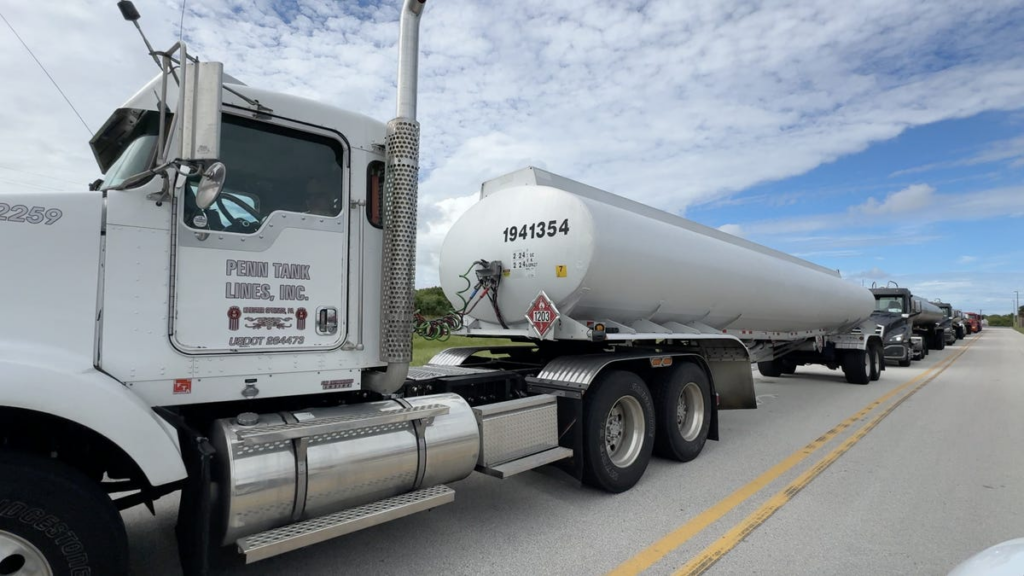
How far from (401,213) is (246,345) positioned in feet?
4.08

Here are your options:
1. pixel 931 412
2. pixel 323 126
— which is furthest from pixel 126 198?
pixel 931 412

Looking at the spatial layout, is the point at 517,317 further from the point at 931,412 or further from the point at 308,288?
the point at 931,412

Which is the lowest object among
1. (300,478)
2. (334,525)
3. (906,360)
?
(906,360)

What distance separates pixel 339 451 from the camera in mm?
3314

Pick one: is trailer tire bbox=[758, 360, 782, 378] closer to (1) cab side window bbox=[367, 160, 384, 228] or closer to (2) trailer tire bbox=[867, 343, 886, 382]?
(2) trailer tire bbox=[867, 343, 886, 382]

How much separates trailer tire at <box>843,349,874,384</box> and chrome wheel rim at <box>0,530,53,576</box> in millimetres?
14513

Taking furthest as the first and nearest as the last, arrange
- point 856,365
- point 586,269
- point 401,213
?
1. point 856,365
2. point 586,269
3. point 401,213

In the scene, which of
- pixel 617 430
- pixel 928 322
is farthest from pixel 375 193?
pixel 928 322

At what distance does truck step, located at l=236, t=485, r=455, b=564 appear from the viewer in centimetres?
288

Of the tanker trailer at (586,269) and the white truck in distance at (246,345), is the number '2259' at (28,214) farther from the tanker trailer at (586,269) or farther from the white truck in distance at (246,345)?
the tanker trailer at (586,269)

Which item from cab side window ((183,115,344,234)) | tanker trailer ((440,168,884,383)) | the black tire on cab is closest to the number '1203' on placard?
tanker trailer ((440,168,884,383))

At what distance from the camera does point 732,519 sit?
14.6 feet

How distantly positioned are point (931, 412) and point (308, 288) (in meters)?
10.4

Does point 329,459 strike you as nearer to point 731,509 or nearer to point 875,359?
point 731,509
